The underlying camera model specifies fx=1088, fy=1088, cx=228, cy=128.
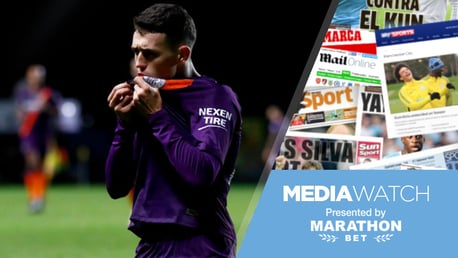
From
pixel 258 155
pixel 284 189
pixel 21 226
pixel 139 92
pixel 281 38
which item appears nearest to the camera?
pixel 139 92

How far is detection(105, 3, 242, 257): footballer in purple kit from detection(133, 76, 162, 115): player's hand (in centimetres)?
1

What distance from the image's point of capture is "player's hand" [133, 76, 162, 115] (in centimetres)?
351

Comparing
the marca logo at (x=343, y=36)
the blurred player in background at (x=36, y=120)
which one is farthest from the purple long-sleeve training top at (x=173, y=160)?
the blurred player in background at (x=36, y=120)

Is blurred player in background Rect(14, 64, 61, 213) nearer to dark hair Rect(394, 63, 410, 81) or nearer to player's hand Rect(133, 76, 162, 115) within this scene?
dark hair Rect(394, 63, 410, 81)

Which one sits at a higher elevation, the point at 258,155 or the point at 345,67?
the point at 345,67

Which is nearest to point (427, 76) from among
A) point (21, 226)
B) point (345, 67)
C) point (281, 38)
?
point (345, 67)

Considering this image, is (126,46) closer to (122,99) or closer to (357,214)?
(357,214)

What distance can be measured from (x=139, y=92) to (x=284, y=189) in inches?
32.3

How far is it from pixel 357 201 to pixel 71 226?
9.23 m

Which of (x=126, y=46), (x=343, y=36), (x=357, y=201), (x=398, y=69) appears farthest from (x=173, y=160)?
(x=126, y=46)

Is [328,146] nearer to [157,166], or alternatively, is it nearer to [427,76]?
[427,76]

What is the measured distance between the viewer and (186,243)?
3.71 meters

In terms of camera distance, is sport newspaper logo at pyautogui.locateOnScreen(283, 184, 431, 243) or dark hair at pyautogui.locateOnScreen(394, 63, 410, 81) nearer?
sport newspaper logo at pyautogui.locateOnScreen(283, 184, 431, 243)

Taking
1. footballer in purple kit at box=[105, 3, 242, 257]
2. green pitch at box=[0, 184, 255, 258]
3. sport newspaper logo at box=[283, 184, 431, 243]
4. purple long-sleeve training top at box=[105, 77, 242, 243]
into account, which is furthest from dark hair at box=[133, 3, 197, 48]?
green pitch at box=[0, 184, 255, 258]
